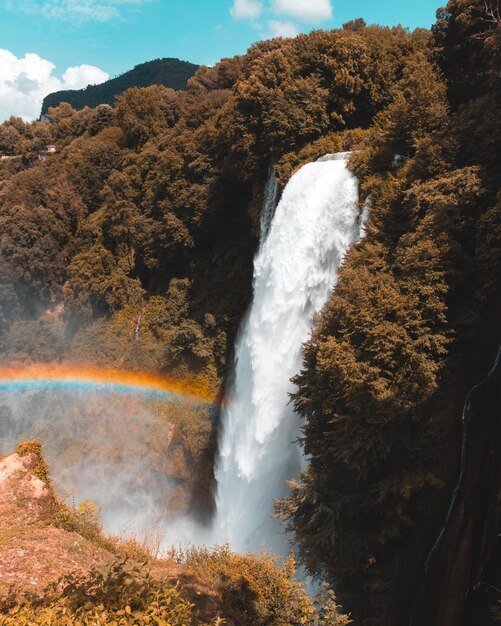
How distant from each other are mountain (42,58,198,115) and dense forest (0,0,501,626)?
87518 millimetres

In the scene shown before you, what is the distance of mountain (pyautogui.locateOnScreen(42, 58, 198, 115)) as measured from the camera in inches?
4284

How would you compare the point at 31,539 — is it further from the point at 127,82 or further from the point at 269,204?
the point at 127,82

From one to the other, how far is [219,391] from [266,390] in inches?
252

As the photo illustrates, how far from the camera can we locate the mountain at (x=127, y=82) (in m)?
109

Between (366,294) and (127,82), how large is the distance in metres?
132

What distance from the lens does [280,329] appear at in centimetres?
1791

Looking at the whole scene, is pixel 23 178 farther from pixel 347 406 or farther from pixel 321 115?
pixel 347 406

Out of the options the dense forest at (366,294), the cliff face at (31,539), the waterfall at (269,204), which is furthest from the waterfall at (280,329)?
the cliff face at (31,539)

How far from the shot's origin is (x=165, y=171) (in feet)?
97.2

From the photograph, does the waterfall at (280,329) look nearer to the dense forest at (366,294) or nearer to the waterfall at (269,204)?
the waterfall at (269,204)

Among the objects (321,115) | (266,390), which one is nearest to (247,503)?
(266,390)

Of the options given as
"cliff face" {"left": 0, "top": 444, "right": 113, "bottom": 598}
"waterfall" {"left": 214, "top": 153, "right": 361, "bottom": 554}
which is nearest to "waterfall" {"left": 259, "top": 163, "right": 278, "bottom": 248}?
"waterfall" {"left": 214, "top": 153, "right": 361, "bottom": 554}

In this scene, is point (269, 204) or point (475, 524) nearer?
point (475, 524)

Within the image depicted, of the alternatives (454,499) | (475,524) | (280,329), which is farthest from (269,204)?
(475,524)
